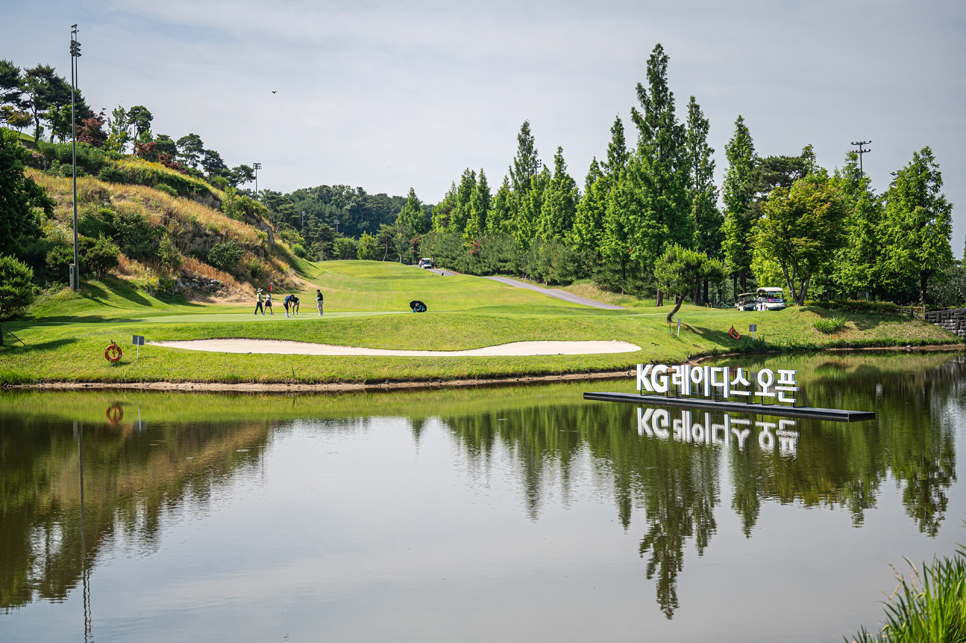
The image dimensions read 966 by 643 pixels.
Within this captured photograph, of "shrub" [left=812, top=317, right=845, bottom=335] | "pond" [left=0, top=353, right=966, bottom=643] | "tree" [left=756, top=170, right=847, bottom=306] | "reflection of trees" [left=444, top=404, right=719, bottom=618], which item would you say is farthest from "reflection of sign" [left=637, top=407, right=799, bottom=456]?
"tree" [left=756, top=170, right=847, bottom=306]

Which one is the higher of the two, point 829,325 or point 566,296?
point 566,296

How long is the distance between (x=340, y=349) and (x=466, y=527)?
2359cm

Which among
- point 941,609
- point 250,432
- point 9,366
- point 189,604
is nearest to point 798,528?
point 941,609

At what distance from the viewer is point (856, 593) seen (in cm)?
915

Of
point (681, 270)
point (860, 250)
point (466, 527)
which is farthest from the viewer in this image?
point (860, 250)

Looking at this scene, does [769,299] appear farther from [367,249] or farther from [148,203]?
[367,249]

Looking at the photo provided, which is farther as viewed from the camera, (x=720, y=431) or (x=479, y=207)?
(x=479, y=207)

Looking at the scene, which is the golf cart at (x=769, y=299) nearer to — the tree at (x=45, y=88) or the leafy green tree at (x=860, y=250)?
the leafy green tree at (x=860, y=250)

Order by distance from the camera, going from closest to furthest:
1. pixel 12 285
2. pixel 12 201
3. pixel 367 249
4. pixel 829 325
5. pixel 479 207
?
1. pixel 12 285
2. pixel 12 201
3. pixel 829 325
4. pixel 479 207
5. pixel 367 249

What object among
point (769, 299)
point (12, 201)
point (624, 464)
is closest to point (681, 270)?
point (769, 299)

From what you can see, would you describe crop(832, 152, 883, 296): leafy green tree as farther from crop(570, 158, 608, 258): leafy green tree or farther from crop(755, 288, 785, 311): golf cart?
crop(570, 158, 608, 258): leafy green tree

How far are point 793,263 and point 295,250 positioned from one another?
A: 241 feet

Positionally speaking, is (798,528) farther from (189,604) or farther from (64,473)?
(64,473)

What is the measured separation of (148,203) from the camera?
233 ft
